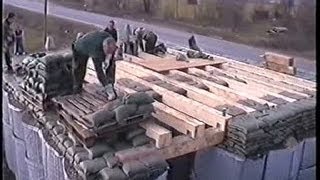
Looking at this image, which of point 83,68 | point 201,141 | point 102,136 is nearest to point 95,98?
point 83,68

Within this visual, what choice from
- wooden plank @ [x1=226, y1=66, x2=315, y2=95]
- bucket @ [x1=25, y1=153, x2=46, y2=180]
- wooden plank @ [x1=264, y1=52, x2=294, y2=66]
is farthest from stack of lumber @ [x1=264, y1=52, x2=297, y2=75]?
bucket @ [x1=25, y1=153, x2=46, y2=180]

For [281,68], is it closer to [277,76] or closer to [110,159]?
[277,76]

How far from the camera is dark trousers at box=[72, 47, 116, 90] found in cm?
207

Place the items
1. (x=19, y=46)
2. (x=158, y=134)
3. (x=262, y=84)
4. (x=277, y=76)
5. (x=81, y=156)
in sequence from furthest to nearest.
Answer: (x=19, y=46)
(x=277, y=76)
(x=262, y=84)
(x=158, y=134)
(x=81, y=156)

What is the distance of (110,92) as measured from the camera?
7.07 feet

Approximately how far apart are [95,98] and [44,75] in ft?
0.93

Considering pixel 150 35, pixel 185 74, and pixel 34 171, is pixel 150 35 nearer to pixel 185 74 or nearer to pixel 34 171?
pixel 185 74

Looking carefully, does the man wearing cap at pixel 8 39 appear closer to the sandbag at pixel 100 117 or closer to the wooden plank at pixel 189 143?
the sandbag at pixel 100 117

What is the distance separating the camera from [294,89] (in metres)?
2.60

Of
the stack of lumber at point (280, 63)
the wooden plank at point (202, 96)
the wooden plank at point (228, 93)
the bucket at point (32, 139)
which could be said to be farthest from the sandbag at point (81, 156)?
the stack of lumber at point (280, 63)

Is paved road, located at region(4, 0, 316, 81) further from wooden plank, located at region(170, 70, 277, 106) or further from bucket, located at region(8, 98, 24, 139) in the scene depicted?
bucket, located at region(8, 98, 24, 139)

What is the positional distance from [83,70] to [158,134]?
567 millimetres

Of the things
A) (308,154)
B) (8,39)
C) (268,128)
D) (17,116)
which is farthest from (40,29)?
(308,154)

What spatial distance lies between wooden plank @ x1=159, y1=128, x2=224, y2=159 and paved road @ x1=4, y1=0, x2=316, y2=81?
618 millimetres
